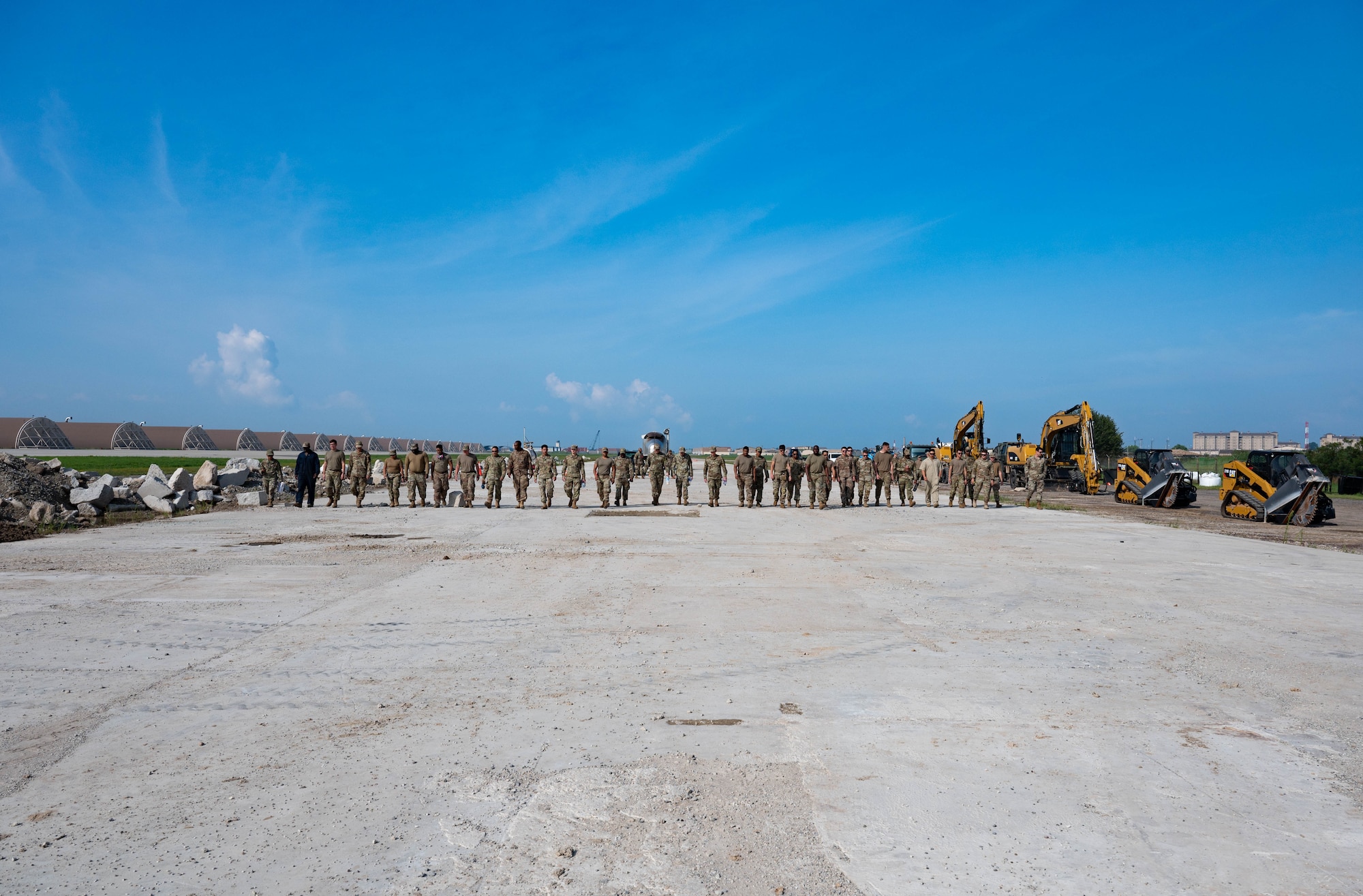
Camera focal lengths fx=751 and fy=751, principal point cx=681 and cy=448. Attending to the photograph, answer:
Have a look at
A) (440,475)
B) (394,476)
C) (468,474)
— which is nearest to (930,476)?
(468,474)

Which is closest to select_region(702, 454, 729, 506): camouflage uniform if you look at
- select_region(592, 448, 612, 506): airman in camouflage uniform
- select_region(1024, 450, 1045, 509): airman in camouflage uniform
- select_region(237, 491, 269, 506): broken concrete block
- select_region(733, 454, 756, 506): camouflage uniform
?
select_region(733, 454, 756, 506): camouflage uniform

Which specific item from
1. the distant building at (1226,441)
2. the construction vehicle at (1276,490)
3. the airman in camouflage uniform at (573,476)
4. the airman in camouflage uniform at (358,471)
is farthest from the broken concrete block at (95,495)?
the distant building at (1226,441)

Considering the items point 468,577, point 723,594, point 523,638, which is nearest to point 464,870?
point 523,638

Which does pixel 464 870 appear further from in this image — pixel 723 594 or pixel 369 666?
pixel 723 594

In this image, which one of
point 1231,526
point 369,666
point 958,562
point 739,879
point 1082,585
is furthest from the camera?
point 1231,526

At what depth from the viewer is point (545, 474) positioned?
1970cm

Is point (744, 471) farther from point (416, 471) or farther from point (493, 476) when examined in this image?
point (416, 471)

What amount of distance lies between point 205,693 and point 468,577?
4.51 metres

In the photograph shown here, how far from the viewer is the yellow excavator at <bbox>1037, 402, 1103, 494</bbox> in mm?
28703

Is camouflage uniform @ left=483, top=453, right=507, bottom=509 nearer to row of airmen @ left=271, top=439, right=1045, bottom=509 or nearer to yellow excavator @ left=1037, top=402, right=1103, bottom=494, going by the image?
row of airmen @ left=271, top=439, right=1045, bottom=509

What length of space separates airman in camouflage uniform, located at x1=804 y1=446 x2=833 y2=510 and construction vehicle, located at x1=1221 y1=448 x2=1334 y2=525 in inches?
419

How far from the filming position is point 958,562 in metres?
10.9

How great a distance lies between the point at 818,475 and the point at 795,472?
0.78 m

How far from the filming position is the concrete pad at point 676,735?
2.93 m
